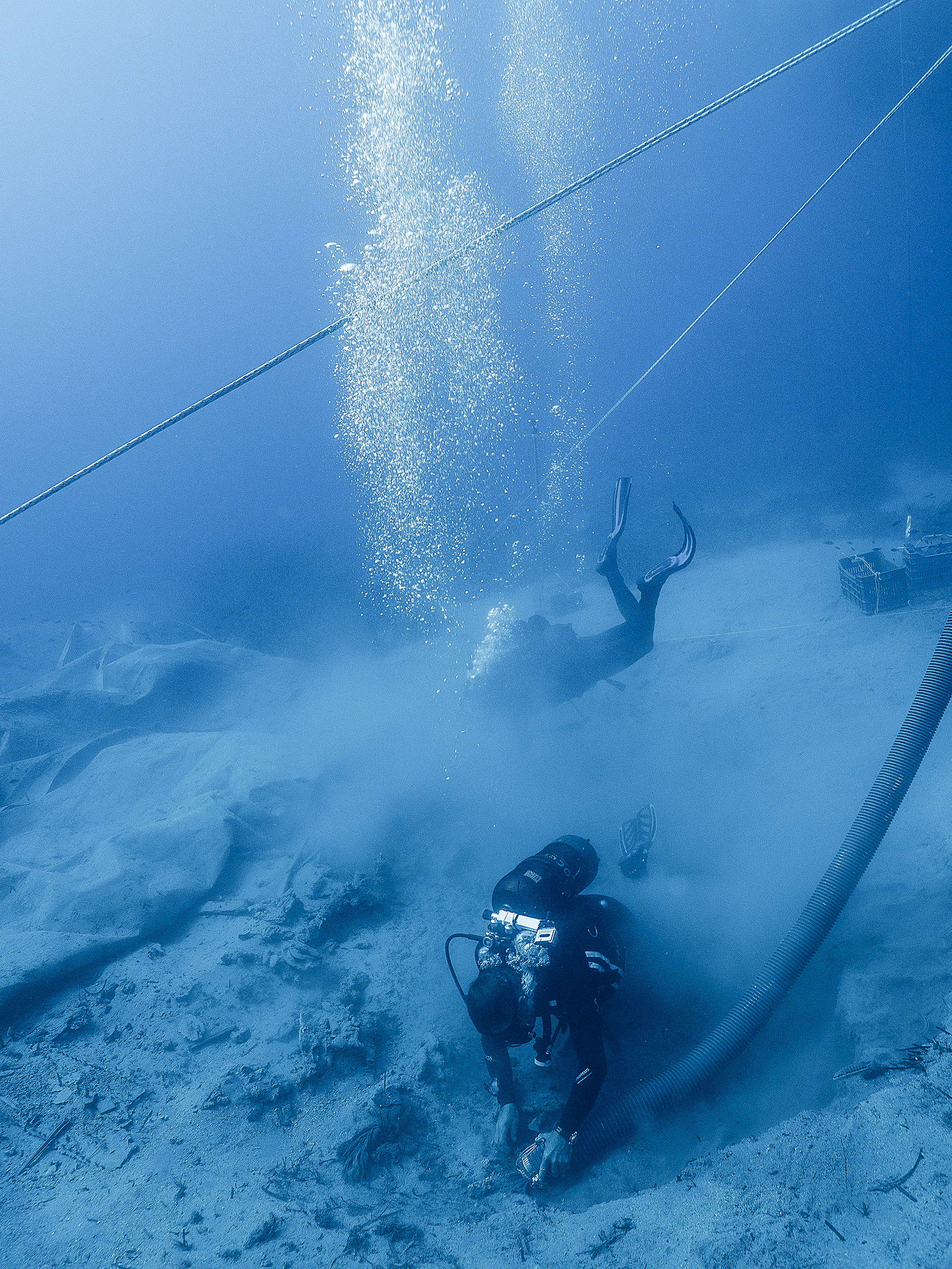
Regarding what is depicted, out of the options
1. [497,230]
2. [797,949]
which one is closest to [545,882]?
[797,949]

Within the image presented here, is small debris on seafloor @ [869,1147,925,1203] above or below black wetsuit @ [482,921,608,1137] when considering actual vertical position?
below

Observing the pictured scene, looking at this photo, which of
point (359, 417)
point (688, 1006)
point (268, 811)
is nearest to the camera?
point (688, 1006)

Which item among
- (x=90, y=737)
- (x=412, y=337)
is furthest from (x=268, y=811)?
(x=412, y=337)

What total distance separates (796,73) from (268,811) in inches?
988

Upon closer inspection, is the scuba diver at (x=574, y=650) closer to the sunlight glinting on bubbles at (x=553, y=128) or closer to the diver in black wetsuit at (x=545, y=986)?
the diver in black wetsuit at (x=545, y=986)

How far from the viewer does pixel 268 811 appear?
6539 mm

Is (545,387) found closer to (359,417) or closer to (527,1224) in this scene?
(359,417)

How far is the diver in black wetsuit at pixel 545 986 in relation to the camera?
301 cm

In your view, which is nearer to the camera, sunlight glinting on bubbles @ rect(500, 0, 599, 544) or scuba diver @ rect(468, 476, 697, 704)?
scuba diver @ rect(468, 476, 697, 704)

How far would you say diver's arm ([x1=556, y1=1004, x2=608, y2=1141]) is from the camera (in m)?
3.12

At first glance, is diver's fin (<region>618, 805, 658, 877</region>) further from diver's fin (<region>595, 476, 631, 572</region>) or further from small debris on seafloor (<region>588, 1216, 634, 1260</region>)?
small debris on seafloor (<region>588, 1216, 634, 1260</region>)

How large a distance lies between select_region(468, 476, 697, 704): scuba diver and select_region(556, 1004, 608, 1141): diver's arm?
3798 mm

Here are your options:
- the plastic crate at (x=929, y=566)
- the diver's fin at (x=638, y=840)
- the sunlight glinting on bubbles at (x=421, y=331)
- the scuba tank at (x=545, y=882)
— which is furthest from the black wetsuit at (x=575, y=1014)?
the sunlight glinting on bubbles at (x=421, y=331)

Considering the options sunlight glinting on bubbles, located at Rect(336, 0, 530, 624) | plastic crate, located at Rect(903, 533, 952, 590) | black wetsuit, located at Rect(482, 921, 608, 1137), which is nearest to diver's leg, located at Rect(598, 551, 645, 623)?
black wetsuit, located at Rect(482, 921, 608, 1137)
